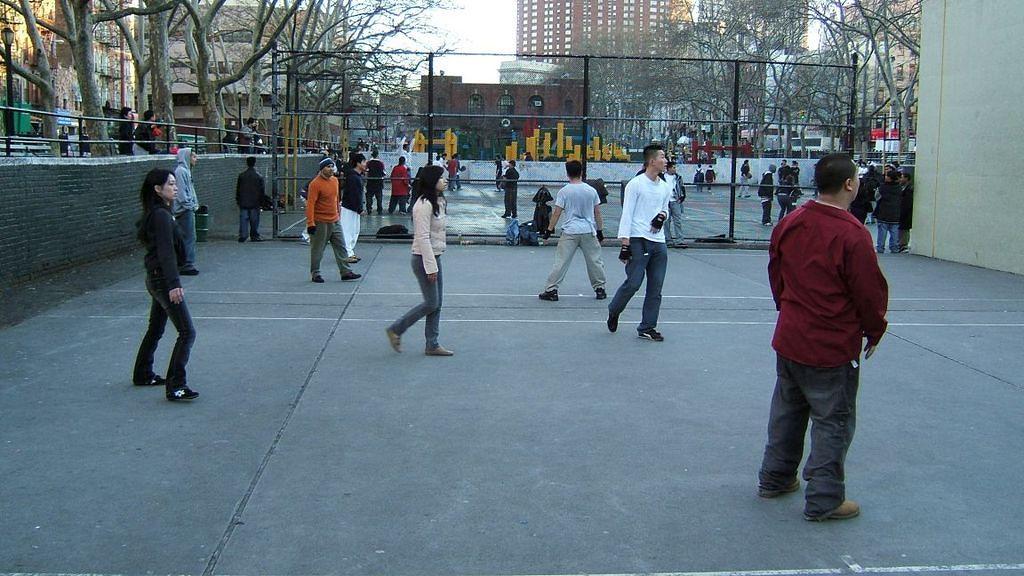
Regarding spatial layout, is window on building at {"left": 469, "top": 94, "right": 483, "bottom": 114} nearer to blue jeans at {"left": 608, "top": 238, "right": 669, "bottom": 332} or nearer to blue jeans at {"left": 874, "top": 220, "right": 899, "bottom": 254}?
blue jeans at {"left": 874, "top": 220, "right": 899, "bottom": 254}

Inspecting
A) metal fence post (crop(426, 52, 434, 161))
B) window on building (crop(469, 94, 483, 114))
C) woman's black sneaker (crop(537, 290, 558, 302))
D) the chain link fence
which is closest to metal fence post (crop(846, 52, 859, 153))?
the chain link fence

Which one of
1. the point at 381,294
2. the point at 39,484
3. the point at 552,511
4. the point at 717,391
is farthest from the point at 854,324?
the point at 381,294

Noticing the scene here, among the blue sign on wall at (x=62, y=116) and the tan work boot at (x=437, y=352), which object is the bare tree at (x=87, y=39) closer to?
the blue sign on wall at (x=62, y=116)

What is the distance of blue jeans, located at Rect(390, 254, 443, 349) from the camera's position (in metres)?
8.62

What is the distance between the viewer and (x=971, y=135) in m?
17.8

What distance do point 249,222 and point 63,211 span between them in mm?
5547

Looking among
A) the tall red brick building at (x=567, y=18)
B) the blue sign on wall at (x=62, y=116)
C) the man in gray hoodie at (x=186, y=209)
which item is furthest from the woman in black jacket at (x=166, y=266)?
the tall red brick building at (x=567, y=18)

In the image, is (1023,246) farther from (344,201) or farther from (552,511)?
(552,511)

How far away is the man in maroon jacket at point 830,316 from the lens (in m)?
4.74

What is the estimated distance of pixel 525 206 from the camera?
32.0 metres

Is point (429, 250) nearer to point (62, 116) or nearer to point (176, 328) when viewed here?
point (176, 328)

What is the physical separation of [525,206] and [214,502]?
27334mm

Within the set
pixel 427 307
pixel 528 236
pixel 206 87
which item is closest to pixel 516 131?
pixel 528 236

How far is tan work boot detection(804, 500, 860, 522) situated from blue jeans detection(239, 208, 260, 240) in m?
15.9
